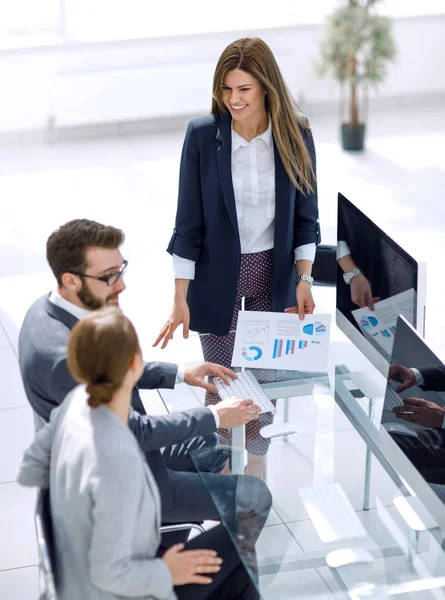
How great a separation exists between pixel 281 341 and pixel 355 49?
17.4 ft

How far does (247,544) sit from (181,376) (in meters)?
0.74

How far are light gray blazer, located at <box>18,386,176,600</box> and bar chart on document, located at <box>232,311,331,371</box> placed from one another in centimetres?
106

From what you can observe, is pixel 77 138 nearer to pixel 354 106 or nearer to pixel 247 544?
pixel 354 106

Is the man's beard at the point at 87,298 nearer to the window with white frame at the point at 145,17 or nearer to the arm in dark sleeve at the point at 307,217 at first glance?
the arm in dark sleeve at the point at 307,217

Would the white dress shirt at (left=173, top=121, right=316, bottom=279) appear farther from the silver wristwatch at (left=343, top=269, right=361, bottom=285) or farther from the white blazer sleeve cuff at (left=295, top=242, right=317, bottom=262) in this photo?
the silver wristwatch at (left=343, top=269, right=361, bottom=285)

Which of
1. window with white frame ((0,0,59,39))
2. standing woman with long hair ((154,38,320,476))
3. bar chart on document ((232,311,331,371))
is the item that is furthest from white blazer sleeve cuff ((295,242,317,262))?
window with white frame ((0,0,59,39))

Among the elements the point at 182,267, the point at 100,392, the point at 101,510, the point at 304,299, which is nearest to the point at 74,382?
the point at 100,392

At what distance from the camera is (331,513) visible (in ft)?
8.39

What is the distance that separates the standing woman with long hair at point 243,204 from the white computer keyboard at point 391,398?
743 millimetres

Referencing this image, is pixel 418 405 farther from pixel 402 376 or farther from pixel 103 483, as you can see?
pixel 103 483

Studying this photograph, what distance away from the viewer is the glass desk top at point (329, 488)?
2.32 metres

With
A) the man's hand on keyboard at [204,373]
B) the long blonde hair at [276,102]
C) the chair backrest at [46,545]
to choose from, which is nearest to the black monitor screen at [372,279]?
the long blonde hair at [276,102]

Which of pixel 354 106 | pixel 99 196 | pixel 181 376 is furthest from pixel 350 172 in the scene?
pixel 181 376

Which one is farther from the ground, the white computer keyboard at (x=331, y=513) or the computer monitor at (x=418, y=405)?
the computer monitor at (x=418, y=405)
